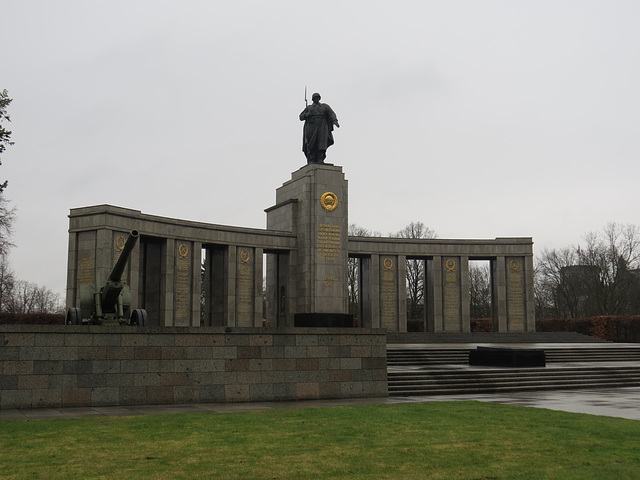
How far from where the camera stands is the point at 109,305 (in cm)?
1747

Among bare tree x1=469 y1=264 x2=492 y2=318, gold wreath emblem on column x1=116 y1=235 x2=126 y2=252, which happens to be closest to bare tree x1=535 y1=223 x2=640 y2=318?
bare tree x1=469 y1=264 x2=492 y2=318

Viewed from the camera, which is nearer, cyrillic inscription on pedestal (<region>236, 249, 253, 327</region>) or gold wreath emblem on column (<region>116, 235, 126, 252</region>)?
gold wreath emblem on column (<region>116, 235, 126, 252</region>)

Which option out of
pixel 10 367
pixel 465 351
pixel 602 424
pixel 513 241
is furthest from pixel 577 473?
pixel 513 241

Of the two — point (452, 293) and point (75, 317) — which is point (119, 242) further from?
point (452, 293)

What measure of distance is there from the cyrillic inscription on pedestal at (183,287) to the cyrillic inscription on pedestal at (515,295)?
65.0ft

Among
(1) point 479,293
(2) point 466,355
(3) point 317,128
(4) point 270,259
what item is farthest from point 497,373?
(1) point 479,293

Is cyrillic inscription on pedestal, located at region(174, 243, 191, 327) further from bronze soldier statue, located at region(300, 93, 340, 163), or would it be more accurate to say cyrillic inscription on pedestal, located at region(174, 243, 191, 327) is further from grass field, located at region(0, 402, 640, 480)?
grass field, located at region(0, 402, 640, 480)

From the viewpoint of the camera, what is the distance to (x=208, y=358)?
1606cm

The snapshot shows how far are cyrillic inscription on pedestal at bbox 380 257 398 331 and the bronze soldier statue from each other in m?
8.34

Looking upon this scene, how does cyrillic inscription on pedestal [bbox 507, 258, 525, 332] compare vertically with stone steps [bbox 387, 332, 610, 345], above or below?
above

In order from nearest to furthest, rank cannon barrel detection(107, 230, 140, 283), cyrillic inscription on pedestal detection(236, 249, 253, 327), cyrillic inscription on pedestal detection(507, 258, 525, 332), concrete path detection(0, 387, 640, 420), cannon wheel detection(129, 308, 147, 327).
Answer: concrete path detection(0, 387, 640, 420) → cannon barrel detection(107, 230, 140, 283) → cannon wheel detection(129, 308, 147, 327) → cyrillic inscription on pedestal detection(236, 249, 253, 327) → cyrillic inscription on pedestal detection(507, 258, 525, 332)

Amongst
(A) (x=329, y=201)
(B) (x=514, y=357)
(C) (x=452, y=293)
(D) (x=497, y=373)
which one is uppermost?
(A) (x=329, y=201)

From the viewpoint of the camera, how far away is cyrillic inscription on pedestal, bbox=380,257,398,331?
4000 centimetres

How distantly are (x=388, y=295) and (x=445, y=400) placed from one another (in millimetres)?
23983
